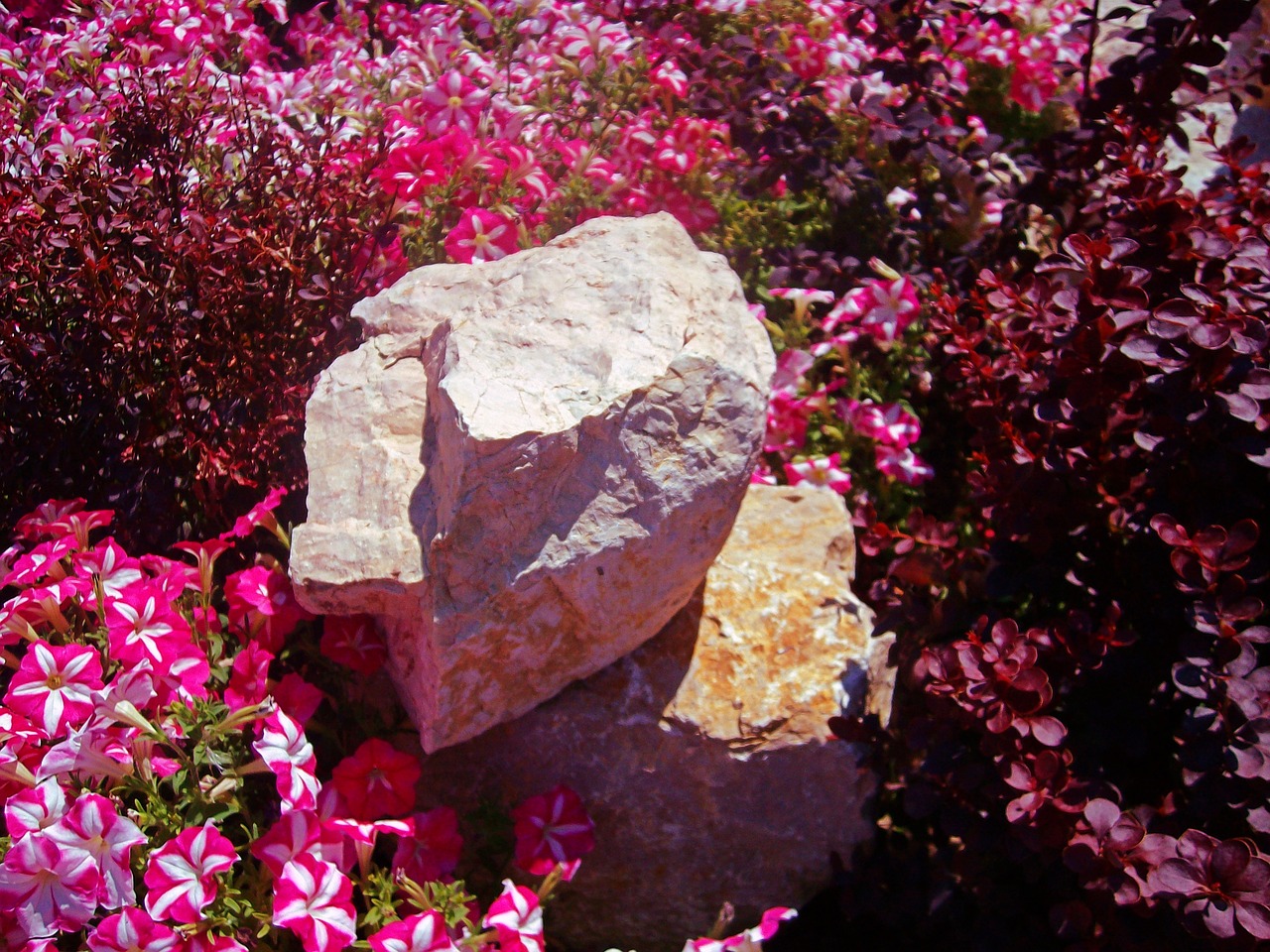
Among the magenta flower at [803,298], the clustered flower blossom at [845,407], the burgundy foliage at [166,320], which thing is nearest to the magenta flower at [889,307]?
the clustered flower blossom at [845,407]

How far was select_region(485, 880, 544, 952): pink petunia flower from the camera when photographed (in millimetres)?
1915

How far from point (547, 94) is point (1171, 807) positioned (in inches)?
119

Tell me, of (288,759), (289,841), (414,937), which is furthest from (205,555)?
(414,937)

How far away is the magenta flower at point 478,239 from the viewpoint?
2863mm

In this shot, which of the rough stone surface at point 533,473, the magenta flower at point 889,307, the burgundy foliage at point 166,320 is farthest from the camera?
the magenta flower at point 889,307

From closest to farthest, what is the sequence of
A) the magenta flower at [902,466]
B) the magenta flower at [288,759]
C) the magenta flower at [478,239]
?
the magenta flower at [288,759]
the magenta flower at [478,239]
the magenta flower at [902,466]

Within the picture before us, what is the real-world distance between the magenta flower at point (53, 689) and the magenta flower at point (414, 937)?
72cm

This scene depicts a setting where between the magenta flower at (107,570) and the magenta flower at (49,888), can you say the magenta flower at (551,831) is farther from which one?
the magenta flower at (107,570)

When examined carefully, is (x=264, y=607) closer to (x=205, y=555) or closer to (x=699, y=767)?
(x=205, y=555)

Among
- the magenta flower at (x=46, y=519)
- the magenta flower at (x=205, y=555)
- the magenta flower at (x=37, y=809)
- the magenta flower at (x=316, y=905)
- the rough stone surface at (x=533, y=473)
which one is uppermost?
the rough stone surface at (x=533, y=473)

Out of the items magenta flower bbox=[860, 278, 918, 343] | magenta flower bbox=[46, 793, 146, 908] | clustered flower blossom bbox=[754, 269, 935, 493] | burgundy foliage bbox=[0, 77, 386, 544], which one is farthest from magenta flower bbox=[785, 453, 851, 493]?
magenta flower bbox=[46, 793, 146, 908]

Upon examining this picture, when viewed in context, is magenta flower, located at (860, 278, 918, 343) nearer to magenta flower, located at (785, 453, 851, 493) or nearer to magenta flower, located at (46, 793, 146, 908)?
magenta flower, located at (785, 453, 851, 493)

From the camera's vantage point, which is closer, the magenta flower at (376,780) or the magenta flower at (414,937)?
the magenta flower at (414,937)

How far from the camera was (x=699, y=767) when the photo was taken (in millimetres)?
2391
